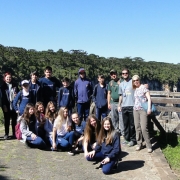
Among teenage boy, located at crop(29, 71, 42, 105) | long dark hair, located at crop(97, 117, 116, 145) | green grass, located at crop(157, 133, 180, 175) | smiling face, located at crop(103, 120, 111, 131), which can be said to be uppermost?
teenage boy, located at crop(29, 71, 42, 105)

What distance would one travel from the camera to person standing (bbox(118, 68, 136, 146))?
20.7 ft

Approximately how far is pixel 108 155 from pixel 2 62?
31814mm

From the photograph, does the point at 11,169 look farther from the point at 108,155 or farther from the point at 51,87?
the point at 51,87

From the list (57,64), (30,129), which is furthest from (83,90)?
(57,64)

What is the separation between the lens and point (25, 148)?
21.2 ft

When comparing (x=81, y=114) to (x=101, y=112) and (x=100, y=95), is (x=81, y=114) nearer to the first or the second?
(x=101, y=112)

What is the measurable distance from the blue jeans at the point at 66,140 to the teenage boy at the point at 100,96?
133 cm

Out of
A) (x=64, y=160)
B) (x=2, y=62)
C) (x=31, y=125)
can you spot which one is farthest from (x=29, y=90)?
(x=2, y=62)

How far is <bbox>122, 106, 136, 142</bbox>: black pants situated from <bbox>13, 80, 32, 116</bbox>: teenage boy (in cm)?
220

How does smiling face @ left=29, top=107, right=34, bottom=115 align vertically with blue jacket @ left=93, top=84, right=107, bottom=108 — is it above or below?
below

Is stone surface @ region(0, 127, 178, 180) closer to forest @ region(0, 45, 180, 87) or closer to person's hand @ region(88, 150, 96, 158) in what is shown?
person's hand @ region(88, 150, 96, 158)

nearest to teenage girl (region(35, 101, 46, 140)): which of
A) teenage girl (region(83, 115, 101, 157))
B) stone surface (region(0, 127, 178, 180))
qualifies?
stone surface (region(0, 127, 178, 180))

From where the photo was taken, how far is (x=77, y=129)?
623 cm

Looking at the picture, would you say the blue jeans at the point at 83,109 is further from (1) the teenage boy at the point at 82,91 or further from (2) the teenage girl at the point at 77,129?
(2) the teenage girl at the point at 77,129
